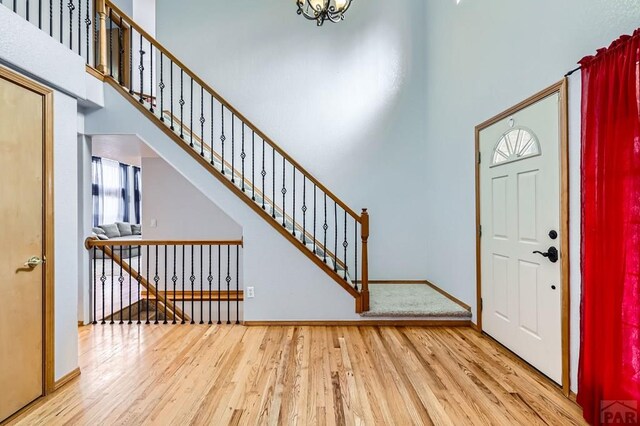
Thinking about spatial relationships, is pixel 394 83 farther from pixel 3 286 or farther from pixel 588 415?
pixel 3 286

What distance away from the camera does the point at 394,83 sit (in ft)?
17.5

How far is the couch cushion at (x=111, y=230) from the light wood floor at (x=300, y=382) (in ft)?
22.0

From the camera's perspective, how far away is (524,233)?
9.30 ft

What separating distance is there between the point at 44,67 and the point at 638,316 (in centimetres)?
407

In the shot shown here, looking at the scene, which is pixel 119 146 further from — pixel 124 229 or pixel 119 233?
pixel 124 229

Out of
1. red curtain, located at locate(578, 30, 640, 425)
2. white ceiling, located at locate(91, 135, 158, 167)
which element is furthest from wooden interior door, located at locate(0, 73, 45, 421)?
red curtain, located at locate(578, 30, 640, 425)

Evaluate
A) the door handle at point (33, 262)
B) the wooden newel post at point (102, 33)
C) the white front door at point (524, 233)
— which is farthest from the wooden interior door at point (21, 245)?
the white front door at point (524, 233)

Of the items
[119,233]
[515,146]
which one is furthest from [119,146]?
[119,233]

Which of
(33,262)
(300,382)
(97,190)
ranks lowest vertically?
(300,382)

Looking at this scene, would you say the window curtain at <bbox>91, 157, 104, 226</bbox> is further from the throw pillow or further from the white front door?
the white front door

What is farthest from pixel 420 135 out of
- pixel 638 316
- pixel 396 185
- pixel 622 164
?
pixel 638 316

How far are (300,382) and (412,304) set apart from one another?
6.61 ft

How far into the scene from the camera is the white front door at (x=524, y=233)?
2.50m

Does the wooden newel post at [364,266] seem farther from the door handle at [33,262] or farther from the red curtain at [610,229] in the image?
the door handle at [33,262]
